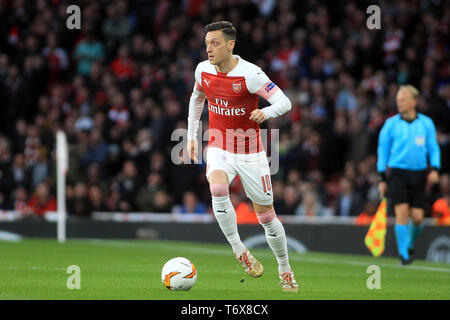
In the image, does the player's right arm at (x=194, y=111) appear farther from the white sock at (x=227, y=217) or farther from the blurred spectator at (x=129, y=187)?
the blurred spectator at (x=129, y=187)

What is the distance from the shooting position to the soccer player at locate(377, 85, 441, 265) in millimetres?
12383

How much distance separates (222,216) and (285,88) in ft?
35.5

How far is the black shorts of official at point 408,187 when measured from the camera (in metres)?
12.4

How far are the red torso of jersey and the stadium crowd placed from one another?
6.99m

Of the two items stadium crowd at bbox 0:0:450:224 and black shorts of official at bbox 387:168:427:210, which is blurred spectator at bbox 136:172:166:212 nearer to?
stadium crowd at bbox 0:0:450:224

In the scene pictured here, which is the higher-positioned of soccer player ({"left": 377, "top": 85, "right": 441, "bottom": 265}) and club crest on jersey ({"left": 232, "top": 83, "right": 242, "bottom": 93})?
club crest on jersey ({"left": 232, "top": 83, "right": 242, "bottom": 93})

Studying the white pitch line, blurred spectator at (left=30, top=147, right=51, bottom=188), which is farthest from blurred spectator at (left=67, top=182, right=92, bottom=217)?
blurred spectator at (left=30, top=147, right=51, bottom=188)

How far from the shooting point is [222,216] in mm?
8844

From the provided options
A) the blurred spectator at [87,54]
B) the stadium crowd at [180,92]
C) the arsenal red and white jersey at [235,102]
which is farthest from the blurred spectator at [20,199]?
the arsenal red and white jersey at [235,102]

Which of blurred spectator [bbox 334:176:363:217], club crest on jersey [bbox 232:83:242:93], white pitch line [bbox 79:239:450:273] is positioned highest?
club crest on jersey [bbox 232:83:242:93]

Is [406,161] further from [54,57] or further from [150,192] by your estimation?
[54,57]

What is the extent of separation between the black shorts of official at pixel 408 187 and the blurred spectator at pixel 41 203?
8997mm
